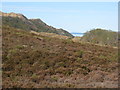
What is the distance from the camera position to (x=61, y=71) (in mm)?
14758

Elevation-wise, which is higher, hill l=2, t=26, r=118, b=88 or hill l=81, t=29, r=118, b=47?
hill l=81, t=29, r=118, b=47

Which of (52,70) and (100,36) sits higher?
(100,36)

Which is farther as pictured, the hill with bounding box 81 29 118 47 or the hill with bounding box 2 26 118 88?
the hill with bounding box 81 29 118 47

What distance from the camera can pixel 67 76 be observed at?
13.9 meters

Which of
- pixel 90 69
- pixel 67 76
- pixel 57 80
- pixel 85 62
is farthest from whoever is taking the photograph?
pixel 85 62

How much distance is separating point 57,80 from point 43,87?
2.08m

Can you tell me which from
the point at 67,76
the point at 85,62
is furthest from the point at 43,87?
the point at 85,62

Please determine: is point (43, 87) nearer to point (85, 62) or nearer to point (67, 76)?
point (67, 76)

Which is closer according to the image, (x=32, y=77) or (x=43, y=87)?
(x=43, y=87)

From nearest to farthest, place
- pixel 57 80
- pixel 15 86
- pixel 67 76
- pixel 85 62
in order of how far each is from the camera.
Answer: pixel 15 86 < pixel 57 80 < pixel 67 76 < pixel 85 62

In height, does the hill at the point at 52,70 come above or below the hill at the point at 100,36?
below

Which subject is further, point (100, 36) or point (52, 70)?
point (100, 36)

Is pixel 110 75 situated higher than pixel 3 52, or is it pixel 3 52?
pixel 3 52

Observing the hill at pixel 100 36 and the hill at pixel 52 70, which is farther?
the hill at pixel 100 36
